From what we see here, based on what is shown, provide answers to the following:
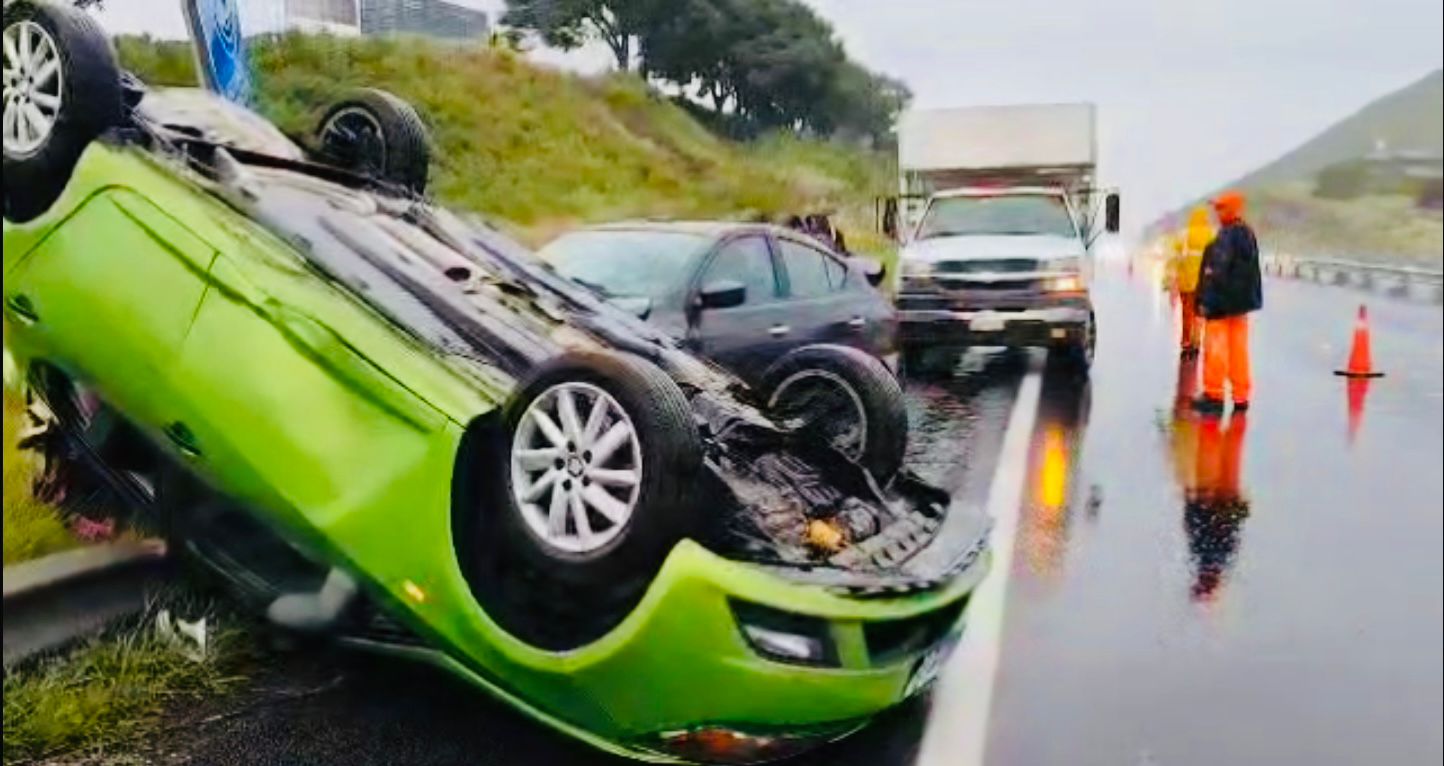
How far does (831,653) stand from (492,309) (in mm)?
707

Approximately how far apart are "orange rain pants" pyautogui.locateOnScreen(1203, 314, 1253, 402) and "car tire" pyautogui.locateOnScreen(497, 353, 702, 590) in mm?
753

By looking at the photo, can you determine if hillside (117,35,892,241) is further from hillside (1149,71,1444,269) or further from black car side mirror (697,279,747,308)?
hillside (1149,71,1444,269)

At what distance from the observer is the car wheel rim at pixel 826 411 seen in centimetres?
229

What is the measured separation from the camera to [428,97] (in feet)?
7.09

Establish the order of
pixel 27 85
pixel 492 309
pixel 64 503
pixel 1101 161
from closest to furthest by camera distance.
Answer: pixel 27 85 < pixel 64 503 < pixel 1101 161 < pixel 492 309

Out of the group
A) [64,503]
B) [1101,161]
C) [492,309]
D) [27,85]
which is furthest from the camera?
[492,309]

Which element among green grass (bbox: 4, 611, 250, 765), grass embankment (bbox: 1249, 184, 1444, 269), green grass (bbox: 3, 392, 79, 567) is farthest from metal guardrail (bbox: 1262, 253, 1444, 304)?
green grass (bbox: 3, 392, 79, 567)

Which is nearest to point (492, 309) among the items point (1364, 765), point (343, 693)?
point (343, 693)

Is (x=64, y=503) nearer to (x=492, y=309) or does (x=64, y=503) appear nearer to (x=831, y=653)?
(x=492, y=309)

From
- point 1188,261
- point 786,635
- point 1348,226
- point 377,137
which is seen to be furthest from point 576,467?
point 1348,226

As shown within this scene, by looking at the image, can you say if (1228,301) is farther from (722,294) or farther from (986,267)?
(722,294)

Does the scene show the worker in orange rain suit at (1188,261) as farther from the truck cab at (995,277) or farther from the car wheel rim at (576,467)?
the car wheel rim at (576,467)

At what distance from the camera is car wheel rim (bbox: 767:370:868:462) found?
2.29m

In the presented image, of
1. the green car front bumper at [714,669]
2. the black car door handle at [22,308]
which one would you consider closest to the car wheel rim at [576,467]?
the green car front bumper at [714,669]
